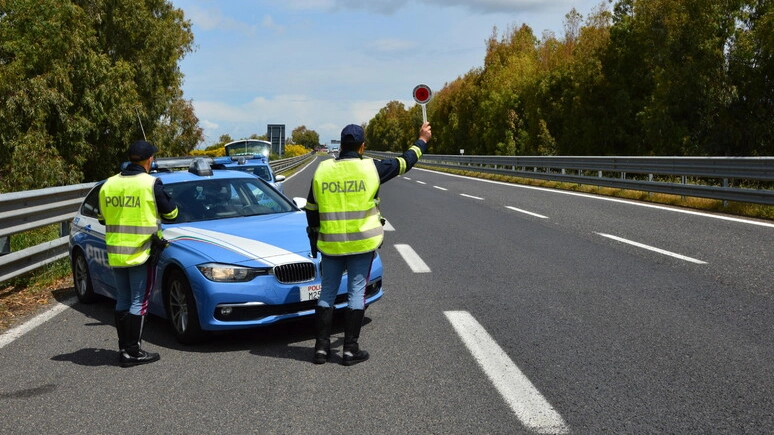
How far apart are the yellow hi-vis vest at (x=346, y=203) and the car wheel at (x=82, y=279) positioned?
324cm

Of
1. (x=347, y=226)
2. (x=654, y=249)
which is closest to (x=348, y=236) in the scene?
(x=347, y=226)

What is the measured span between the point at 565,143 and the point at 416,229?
135 ft

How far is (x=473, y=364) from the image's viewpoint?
4.66 m

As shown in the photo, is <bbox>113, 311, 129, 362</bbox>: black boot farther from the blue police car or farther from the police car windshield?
the police car windshield

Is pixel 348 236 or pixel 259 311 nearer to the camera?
pixel 348 236

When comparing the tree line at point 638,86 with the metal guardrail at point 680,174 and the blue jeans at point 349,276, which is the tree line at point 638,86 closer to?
the metal guardrail at point 680,174

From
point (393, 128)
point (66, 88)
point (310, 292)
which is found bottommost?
point (393, 128)

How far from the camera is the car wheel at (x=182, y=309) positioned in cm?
539

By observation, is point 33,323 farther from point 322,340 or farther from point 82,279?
point 322,340

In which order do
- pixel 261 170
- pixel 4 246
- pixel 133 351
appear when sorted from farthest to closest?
1. pixel 261 170
2. pixel 4 246
3. pixel 133 351

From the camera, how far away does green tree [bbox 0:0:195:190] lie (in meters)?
24.6

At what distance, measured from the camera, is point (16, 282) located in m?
8.25

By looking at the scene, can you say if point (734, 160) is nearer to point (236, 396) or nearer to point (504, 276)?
point (504, 276)

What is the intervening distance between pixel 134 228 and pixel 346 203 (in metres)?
1.55
